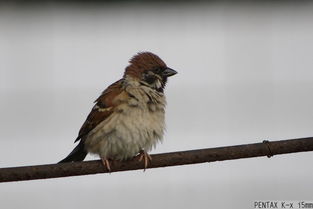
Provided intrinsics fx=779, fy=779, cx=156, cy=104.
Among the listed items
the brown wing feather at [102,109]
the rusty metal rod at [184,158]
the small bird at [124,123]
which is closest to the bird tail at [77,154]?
the small bird at [124,123]

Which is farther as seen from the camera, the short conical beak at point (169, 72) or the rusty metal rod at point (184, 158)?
the short conical beak at point (169, 72)

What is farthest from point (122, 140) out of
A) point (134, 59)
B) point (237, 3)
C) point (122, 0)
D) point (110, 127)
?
point (237, 3)

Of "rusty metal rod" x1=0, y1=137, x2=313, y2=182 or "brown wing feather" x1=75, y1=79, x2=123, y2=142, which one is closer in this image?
"rusty metal rod" x1=0, y1=137, x2=313, y2=182

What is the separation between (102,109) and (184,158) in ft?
4.79

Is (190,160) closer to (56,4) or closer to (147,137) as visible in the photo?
(147,137)

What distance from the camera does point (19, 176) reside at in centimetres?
330

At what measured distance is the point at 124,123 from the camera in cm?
467

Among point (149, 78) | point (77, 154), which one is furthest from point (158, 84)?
point (77, 154)

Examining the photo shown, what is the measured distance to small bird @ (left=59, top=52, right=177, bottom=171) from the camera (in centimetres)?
467

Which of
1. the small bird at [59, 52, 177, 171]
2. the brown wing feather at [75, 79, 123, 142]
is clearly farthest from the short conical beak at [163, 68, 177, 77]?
the brown wing feather at [75, 79, 123, 142]

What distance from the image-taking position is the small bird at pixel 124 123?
4.67 m

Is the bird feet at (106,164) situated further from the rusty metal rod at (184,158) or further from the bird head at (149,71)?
the bird head at (149,71)

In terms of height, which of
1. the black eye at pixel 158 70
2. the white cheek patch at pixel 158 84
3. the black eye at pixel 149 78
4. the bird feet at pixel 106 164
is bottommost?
the bird feet at pixel 106 164

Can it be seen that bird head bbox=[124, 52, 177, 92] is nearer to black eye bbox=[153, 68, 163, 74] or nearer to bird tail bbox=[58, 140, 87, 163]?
black eye bbox=[153, 68, 163, 74]
